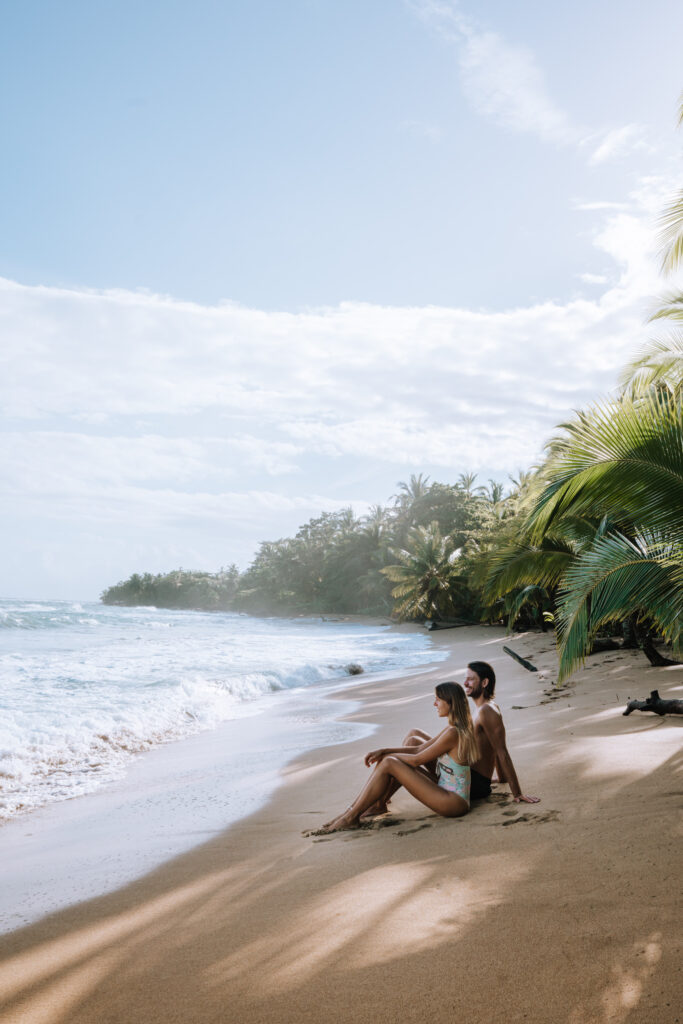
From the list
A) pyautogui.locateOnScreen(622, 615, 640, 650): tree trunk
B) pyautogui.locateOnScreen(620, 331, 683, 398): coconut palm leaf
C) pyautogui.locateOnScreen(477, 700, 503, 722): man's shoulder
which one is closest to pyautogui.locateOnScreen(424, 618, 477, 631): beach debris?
pyautogui.locateOnScreen(622, 615, 640, 650): tree trunk

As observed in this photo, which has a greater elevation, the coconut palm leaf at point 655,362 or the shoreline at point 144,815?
the coconut palm leaf at point 655,362

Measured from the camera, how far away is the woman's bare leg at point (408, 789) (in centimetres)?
431

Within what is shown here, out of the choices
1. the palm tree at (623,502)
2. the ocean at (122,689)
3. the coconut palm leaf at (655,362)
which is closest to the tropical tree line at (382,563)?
the ocean at (122,689)

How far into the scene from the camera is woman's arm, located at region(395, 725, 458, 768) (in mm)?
4414

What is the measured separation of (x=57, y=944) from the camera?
3158mm

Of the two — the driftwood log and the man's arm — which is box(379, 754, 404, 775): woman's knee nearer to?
the man's arm

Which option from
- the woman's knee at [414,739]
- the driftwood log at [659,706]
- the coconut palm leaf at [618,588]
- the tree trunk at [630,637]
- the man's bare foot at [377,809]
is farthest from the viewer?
the tree trunk at [630,637]

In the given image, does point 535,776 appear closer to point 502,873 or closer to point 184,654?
point 502,873

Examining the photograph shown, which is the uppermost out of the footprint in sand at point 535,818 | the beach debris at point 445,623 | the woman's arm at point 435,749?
the woman's arm at point 435,749

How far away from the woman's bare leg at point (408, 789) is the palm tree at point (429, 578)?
2885 centimetres

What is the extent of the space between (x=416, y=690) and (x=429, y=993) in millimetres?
10487

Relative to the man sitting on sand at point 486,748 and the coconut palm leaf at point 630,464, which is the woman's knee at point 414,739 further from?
the coconut palm leaf at point 630,464

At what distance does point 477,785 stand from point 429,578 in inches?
1153

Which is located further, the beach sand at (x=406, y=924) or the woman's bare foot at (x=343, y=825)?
the woman's bare foot at (x=343, y=825)
